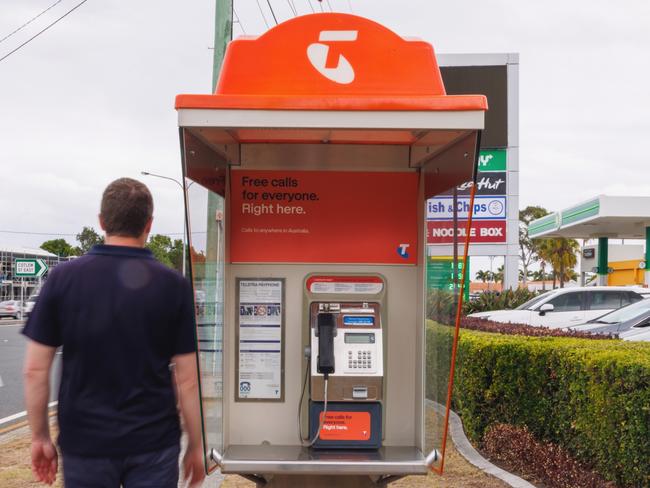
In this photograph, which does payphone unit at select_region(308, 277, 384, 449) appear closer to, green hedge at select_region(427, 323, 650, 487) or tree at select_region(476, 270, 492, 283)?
green hedge at select_region(427, 323, 650, 487)

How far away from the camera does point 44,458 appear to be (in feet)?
9.04

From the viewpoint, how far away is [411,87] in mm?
4379

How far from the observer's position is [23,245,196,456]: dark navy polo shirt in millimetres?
2709

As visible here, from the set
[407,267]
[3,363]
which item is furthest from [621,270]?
[407,267]

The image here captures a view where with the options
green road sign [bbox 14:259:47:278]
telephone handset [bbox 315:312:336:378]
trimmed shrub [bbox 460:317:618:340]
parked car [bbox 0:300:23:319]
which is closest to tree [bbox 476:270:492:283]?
trimmed shrub [bbox 460:317:618:340]

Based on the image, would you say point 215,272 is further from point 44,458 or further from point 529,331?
point 529,331

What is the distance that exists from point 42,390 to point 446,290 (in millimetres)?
2727

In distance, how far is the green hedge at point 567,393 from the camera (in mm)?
4628

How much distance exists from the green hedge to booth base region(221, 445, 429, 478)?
19.7 inches

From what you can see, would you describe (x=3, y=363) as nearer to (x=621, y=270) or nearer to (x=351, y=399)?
(x=351, y=399)

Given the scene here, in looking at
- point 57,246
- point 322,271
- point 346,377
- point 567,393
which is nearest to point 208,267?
point 322,271

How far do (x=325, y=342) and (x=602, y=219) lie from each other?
20960 mm

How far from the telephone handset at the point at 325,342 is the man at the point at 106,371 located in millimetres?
1933

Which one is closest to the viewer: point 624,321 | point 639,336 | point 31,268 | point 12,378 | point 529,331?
point 529,331
